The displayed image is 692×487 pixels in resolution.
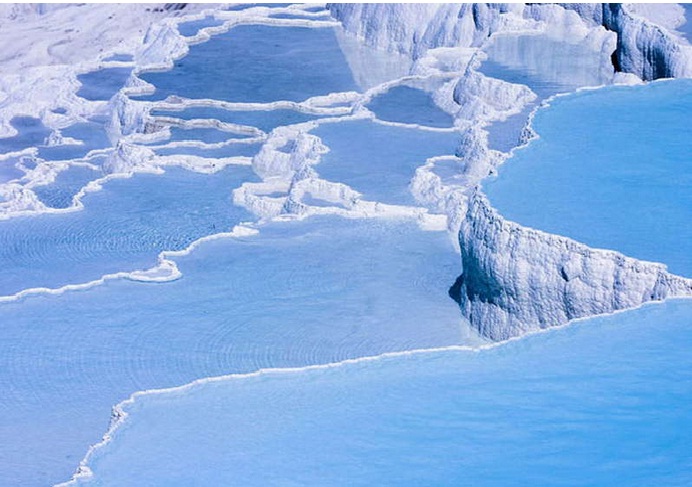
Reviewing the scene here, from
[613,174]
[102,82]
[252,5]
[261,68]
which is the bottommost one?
[102,82]

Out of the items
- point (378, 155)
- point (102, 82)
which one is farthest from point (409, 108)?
point (102, 82)

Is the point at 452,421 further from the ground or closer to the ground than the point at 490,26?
further from the ground

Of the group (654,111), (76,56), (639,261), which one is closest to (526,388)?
(639,261)

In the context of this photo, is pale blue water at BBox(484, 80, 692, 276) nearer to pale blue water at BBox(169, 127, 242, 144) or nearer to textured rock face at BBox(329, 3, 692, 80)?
textured rock face at BBox(329, 3, 692, 80)

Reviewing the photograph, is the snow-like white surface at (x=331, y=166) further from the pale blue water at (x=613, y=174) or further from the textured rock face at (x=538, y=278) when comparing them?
the pale blue water at (x=613, y=174)

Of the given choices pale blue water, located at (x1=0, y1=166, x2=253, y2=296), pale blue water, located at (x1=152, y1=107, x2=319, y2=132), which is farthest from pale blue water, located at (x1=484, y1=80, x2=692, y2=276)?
pale blue water, located at (x1=152, y1=107, x2=319, y2=132)

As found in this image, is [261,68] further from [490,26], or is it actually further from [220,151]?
[490,26]

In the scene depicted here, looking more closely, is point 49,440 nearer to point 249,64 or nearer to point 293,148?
point 293,148

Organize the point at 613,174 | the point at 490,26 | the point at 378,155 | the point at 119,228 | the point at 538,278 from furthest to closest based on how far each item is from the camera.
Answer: the point at 490,26
the point at 378,155
the point at 119,228
the point at 613,174
the point at 538,278
